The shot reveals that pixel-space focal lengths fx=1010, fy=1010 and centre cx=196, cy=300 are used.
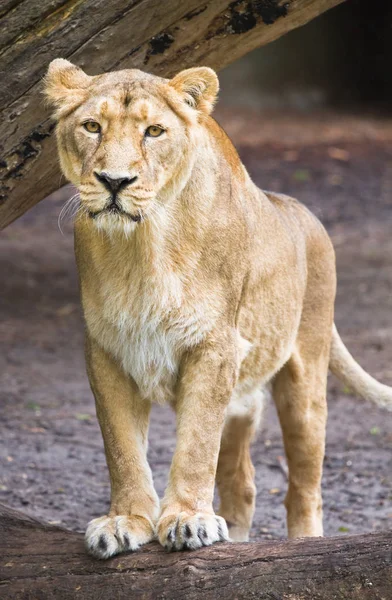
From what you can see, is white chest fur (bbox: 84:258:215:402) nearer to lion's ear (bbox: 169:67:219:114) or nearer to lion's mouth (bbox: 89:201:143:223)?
lion's mouth (bbox: 89:201:143:223)

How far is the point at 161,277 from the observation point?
11.1 ft

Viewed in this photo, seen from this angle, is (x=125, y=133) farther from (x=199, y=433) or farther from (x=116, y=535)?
(x=116, y=535)

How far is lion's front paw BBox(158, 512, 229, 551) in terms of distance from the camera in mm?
3119

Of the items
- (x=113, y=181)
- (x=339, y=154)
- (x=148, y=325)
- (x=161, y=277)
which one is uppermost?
(x=113, y=181)

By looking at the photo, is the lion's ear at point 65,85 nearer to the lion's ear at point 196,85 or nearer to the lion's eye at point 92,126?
the lion's eye at point 92,126

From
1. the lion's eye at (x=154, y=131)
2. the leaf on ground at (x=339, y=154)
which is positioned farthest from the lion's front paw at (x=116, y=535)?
the leaf on ground at (x=339, y=154)

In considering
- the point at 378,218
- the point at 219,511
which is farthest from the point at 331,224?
the point at 219,511

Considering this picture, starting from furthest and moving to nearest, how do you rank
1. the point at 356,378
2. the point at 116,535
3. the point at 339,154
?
the point at 339,154, the point at 356,378, the point at 116,535

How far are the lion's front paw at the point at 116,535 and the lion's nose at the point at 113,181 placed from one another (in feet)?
3.53

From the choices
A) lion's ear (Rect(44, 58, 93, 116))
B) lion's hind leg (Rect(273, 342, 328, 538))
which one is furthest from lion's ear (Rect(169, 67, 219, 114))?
lion's hind leg (Rect(273, 342, 328, 538))

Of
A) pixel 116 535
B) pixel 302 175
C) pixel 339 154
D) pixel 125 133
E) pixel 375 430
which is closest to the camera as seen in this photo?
pixel 125 133

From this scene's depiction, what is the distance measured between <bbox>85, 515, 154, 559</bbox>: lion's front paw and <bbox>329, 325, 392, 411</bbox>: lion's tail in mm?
1777

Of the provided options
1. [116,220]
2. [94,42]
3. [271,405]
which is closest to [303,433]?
[116,220]

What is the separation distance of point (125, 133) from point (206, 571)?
1.33 metres
